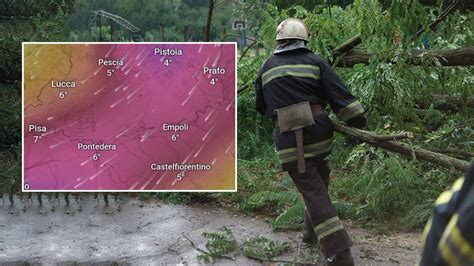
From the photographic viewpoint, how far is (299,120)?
187 inches

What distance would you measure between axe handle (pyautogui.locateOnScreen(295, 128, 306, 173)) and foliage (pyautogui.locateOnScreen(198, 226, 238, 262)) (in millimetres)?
981

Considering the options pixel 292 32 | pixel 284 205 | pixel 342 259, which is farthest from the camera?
pixel 284 205

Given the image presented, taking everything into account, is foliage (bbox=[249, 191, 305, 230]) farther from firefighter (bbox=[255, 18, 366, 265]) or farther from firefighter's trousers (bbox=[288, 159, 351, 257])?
firefighter's trousers (bbox=[288, 159, 351, 257])

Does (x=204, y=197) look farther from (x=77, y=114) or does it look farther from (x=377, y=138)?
(x=377, y=138)

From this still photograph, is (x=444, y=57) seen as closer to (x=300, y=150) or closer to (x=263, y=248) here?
(x=300, y=150)

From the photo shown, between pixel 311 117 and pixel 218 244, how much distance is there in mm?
1356

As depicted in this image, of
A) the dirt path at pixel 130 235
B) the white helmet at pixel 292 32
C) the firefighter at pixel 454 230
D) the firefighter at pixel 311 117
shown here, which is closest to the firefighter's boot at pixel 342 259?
the firefighter at pixel 311 117

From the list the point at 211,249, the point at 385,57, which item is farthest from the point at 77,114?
the point at 385,57

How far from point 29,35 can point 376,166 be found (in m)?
4.48
